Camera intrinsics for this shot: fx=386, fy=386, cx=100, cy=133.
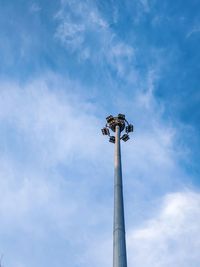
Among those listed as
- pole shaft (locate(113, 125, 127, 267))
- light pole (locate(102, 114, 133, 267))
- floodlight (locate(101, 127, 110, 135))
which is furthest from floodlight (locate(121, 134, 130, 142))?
pole shaft (locate(113, 125, 127, 267))

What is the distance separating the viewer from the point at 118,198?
20.5 m

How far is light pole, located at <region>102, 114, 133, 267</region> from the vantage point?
58.1 feet

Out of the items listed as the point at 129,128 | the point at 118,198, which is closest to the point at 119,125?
the point at 129,128

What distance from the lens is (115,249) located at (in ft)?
59.1

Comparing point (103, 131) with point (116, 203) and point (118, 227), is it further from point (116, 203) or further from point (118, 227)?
point (118, 227)

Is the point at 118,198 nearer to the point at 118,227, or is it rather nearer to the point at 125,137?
the point at 118,227

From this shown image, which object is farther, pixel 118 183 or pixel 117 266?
pixel 118 183

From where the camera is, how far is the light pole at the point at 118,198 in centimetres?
1772

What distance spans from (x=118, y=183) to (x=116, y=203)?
4.73ft

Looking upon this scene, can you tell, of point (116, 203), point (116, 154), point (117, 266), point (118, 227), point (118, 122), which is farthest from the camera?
point (118, 122)

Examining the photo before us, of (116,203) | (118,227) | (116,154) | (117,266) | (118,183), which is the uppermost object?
(116,154)

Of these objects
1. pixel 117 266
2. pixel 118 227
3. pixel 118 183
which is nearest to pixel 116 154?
pixel 118 183

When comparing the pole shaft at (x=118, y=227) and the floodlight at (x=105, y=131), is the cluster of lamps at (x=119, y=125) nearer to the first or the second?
the floodlight at (x=105, y=131)

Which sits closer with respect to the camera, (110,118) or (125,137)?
(125,137)
